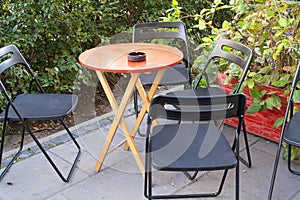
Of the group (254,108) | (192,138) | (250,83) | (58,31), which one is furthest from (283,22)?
(58,31)

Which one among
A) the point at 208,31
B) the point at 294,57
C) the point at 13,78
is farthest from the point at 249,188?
the point at 208,31

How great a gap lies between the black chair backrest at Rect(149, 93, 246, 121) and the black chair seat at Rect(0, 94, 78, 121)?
3.05ft

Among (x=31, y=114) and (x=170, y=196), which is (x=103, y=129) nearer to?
(x=31, y=114)

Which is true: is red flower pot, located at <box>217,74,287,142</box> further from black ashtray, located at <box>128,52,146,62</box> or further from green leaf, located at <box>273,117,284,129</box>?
black ashtray, located at <box>128,52,146,62</box>

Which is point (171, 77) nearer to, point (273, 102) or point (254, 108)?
point (254, 108)

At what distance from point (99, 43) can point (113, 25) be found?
297mm

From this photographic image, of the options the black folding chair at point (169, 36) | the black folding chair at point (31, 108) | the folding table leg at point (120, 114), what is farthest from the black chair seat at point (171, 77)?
the black folding chair at point (31, 108)

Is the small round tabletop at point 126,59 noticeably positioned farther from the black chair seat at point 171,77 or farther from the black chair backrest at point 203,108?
the black chair backrest at point 203,108

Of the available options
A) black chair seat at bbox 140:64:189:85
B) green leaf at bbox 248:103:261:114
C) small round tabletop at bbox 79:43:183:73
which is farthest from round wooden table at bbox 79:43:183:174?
green leaf at bbox 248:103:261:114

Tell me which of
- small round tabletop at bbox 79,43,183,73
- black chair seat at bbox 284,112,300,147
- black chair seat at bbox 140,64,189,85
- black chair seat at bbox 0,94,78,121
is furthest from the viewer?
black chair seat at bbox 140,64,189,85

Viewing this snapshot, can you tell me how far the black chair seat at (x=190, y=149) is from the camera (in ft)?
6.40

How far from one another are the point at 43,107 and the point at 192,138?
119 centimetres

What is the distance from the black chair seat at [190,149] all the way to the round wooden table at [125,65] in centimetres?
41

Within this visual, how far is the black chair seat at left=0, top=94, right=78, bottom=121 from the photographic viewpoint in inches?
97.7
